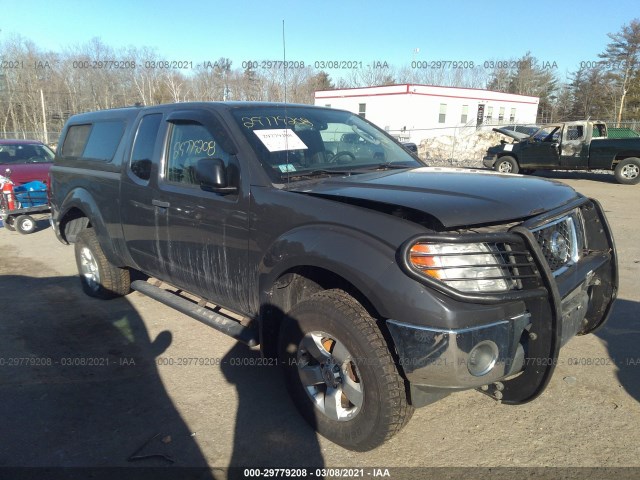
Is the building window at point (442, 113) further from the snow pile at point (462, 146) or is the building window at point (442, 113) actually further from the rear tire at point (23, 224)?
the rear tire at point (23, 224)

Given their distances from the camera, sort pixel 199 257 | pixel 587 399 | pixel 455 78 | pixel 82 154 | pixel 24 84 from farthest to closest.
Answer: pixel 455 78
pixel 24 84
pixel 82 154
pixel 199 257
pixel 587 399

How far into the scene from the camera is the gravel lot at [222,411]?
8.66 ft

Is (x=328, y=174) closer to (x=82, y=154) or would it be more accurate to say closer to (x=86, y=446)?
(x=86, y=446)

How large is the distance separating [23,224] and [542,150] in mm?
15276

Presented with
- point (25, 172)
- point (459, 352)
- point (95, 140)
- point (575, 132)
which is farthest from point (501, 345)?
point (575, 132)

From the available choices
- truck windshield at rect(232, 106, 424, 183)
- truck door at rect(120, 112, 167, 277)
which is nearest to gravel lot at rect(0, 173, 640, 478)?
truck door at rect(120, 112, 167, 277)

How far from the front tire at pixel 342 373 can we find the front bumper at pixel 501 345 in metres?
0.14

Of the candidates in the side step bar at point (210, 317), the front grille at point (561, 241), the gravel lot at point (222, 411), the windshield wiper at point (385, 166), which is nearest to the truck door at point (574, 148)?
the gravel lot at point (222, 411)

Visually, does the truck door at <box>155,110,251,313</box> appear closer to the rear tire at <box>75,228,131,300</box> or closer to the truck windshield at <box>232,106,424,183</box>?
the truck windshield at <box>232,106,424,183</box>

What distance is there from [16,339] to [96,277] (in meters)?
1.07

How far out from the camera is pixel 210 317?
11.7ft

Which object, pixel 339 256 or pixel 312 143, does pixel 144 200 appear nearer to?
pixel 312 143

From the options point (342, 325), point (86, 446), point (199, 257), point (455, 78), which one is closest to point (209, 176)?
point (199, 257)

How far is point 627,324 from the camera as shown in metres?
4.27
